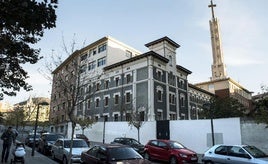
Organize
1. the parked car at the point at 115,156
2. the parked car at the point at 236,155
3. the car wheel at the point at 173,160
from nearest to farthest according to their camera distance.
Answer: the parked car at the point at 115,156
the parked car at the point at 236,155
the car wheel at the point at 173,160

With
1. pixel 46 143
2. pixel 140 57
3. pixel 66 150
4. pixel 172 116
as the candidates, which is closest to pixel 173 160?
pixel 66 150

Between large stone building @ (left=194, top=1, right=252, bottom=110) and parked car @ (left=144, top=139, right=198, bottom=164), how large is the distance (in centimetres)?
5968

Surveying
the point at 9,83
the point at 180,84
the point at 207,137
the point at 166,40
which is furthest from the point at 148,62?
the point at 9,83

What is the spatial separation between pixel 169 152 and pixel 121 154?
22.8 feet

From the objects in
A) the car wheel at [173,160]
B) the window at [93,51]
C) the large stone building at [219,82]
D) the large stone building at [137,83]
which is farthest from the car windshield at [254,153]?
the large stone building at [219,82]

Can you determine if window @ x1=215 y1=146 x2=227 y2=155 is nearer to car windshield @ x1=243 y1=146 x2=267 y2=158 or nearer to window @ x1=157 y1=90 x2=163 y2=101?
car windshield @ x1=243 y1=146 x2=267 y2=158

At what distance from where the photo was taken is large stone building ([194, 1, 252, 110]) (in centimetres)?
7688

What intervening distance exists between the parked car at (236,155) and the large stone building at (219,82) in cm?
6282

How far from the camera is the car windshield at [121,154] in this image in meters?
10.9

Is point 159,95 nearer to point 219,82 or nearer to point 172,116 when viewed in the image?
point 172,116

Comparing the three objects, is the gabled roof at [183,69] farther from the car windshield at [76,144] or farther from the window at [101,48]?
the car windshield at [76,144]

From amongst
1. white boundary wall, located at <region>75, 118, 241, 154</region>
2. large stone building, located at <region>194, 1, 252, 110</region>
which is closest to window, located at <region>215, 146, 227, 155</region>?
white boundary wall, located at <region>75, 118, 241, 154</region>

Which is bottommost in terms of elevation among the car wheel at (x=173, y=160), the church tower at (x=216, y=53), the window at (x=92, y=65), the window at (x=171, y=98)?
the car wheel at (x=173, y=160)

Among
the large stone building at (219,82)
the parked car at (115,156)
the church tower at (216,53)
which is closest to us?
the parked car at (115,156)
